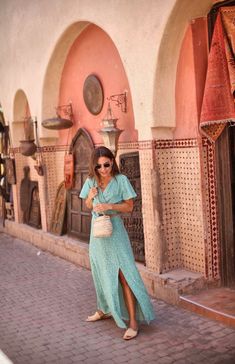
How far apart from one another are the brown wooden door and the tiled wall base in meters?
0.35

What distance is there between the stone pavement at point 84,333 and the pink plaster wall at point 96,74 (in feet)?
7.45

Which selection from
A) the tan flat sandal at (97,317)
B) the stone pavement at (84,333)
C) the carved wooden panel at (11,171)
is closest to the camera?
the stone pavement at (84,333)

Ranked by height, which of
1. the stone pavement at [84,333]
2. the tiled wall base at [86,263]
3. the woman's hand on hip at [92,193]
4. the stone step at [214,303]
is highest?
the woman's hand on hip at [92,193]

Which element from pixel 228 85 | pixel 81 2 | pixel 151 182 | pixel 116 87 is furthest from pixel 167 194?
pixel 81 2

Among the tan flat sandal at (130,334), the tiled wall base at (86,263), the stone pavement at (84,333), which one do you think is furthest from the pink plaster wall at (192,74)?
the tan flat sandal at (130,334)

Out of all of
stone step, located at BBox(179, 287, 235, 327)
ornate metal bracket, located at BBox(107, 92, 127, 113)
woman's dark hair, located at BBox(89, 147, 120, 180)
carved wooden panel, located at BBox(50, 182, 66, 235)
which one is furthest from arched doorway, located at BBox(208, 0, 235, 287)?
carved wooden panel, located at BBox(50, 182, 66, 235)

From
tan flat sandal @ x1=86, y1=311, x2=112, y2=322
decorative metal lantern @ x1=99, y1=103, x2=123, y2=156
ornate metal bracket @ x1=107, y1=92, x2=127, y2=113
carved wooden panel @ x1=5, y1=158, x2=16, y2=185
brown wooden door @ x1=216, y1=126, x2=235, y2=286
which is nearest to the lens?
tan flat sandal @ x1=86, y1=311, x2=112, y2=322

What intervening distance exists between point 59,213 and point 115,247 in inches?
163

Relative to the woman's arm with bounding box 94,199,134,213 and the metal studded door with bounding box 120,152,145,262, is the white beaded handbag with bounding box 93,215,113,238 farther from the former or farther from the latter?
the metal studded door with bounding box 120,152,145,262

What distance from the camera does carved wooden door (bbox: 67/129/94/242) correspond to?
725 centimetres

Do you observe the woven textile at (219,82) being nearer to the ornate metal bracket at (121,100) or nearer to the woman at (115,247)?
the woman at (115,247)

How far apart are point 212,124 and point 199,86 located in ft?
1.56

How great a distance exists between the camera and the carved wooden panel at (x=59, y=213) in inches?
313

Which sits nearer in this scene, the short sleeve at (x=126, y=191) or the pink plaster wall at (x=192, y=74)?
the short sleeve at (x=126, y=191)
